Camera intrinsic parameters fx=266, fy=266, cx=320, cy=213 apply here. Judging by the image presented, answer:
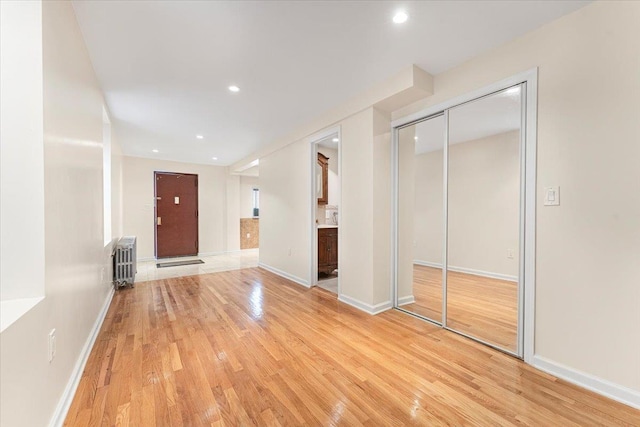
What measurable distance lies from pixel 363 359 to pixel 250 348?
94 cm

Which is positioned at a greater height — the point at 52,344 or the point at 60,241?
the point at 60,241

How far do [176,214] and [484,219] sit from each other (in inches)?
265

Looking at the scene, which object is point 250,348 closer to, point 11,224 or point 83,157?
point 11,224

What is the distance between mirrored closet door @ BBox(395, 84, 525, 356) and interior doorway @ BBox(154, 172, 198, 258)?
18.9 feet

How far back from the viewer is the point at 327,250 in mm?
4578

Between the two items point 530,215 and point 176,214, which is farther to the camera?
point 176,214

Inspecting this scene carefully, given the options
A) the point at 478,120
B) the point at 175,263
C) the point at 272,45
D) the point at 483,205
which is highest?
the point at 272,45

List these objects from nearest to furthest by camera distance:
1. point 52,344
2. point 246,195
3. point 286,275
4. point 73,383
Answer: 1. point 52,344
2. point 73,383
3. point 286,275
4. point 246,195

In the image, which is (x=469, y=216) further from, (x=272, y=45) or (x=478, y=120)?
(x=272, y=45)

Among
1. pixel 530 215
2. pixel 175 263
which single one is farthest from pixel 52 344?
pixel 175 263

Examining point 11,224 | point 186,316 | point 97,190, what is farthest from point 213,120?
point 11,224

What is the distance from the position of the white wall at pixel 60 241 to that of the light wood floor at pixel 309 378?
35 cm

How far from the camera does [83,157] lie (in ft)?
6.89

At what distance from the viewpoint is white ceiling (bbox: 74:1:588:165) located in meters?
1.80
